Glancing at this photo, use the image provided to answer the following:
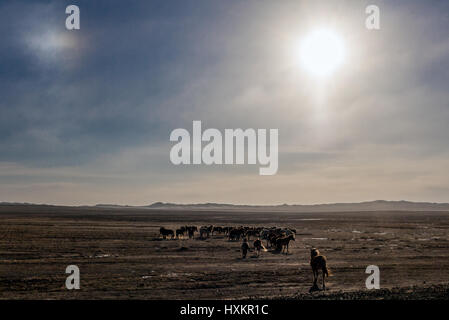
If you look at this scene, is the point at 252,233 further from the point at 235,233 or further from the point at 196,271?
the point at 196,271

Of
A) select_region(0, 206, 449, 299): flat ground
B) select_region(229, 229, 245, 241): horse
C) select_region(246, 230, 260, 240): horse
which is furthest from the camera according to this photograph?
select_region(246, 230, 260, 240): horse

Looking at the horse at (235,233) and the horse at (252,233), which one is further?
the horse at (252,233)

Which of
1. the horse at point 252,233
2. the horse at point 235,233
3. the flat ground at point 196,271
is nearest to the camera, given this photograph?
the flat ground at point 196,271

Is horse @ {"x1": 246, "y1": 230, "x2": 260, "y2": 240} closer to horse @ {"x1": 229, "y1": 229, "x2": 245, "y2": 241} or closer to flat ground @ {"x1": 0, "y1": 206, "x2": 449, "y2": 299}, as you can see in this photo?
horse @ {"x1": 229, "y1": 229, "x2": 245, "y2": 241}

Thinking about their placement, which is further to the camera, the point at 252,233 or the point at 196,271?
the point at 252,233

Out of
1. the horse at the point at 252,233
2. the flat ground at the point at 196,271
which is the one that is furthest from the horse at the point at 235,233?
the flat ground at the point at 196,271

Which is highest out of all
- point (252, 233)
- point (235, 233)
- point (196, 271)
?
point (196, 271)

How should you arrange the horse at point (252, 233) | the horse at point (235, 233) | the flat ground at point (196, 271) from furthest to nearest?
1. the horse at point (252, 233)
2. the horse at point (235, 233)
3. the flat ground at point (196, 271)

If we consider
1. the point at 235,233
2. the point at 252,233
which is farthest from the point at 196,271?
the point at 252,233

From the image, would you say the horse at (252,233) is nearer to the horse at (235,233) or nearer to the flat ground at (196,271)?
the horse at (235,233)

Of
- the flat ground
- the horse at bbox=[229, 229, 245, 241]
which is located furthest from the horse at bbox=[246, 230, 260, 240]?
the flat ground

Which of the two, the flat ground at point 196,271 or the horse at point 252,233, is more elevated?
the flat ground at point 196,271
